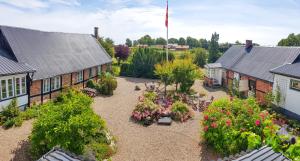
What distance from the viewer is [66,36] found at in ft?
85.7

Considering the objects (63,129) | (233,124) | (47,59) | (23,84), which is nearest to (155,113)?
(233,124)

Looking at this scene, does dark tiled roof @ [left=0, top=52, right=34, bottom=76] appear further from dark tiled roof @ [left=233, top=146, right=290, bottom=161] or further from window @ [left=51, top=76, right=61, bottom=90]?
dark tiled roof @ [left=233, top=146, right=290, bottom=161]

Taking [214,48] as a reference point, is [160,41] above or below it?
above

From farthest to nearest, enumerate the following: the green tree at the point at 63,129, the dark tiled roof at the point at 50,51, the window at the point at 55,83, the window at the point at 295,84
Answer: the window at the point at 55,83
the dark tiled roof at the point at 50,51
the window at the point at 295,84
the green tree at the point at 63,129

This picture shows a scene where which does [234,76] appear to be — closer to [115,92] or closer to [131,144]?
[115,92]

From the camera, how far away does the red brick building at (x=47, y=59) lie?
17.1 meters

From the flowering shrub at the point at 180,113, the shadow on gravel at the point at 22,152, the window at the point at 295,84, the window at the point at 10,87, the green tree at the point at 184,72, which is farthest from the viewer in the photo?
the green tree at the point at 184,72

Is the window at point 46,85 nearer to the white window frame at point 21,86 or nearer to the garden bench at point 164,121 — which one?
the white window frame at point 21,86

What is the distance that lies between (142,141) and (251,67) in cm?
1466

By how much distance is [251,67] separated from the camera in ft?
77.1

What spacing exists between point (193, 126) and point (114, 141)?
16.7 feet

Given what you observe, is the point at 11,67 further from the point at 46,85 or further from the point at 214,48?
the point at 214,48

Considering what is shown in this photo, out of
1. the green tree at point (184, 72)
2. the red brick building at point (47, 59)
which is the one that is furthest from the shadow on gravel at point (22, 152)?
the green tree at point (184, 72)

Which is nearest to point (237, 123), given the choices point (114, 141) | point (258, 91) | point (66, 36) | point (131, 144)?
point (131, 144)
